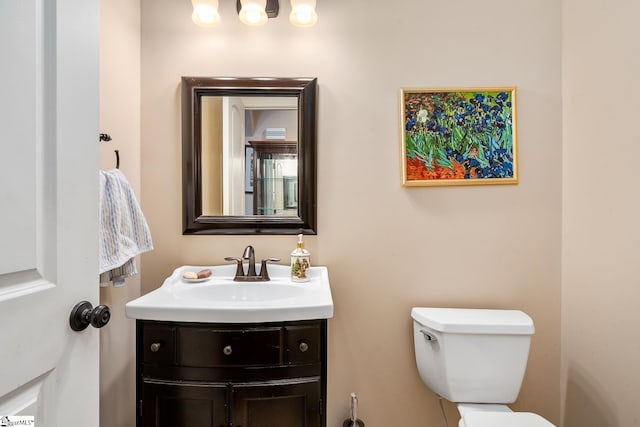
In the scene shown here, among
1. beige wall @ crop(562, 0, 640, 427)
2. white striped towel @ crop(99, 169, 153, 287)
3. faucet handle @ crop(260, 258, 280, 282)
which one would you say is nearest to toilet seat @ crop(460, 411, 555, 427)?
beige wall @ crop(562, 0, 640, 427)

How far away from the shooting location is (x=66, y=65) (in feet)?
2.12

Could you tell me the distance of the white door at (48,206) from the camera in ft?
1.76

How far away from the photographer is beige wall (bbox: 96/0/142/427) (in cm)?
124

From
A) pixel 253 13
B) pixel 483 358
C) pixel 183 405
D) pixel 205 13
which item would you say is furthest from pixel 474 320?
pixel 205 13

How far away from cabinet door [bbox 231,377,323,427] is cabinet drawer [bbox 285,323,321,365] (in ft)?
0.23

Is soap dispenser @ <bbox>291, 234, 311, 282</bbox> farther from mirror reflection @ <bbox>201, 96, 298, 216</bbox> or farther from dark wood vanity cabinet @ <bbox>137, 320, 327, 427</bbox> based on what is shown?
dark wood vanity cabinet @ <bbox>137, 320, 327, 427</bbox>

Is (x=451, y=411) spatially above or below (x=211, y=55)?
below

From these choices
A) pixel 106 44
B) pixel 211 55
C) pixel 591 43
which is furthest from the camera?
pixel 211 55

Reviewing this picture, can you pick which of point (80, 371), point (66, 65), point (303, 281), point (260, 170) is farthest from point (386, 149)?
point (80, 371)

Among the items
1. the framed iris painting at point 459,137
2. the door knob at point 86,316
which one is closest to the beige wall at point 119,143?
the door knob at point 86,316

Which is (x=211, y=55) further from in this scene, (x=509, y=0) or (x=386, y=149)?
(x=509, y=0)

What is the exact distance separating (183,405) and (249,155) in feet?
3.39

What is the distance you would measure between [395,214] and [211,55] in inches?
45.4

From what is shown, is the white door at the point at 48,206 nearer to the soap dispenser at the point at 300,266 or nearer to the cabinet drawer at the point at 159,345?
the cabinet drawer at the point at 159,345
